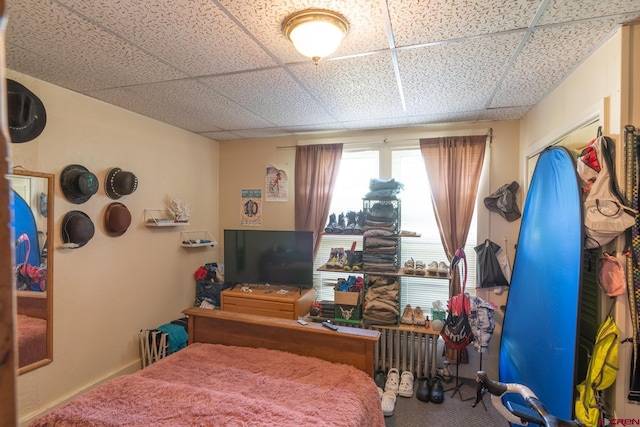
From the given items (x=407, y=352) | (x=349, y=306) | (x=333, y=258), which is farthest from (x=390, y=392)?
(x=333, y=258)

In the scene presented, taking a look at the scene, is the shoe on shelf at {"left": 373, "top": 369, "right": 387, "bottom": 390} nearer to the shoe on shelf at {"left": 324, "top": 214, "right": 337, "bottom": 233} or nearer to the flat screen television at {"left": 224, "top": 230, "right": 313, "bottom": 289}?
the flat screen television at {"left": 224, "top": 230, "right": 313, "bottom": 289}

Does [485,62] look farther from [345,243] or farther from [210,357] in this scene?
[210,357]

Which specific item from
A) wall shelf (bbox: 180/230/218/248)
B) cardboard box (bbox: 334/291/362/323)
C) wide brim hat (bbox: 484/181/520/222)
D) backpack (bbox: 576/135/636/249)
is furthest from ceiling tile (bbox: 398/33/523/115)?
wall shelf (bbox: 180/230/218/248)

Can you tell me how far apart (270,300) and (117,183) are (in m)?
1.75

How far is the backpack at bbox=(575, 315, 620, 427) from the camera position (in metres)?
1.36

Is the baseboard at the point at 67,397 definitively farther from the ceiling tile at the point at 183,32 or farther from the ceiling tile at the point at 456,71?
the ceiling tile at the point at 456,71

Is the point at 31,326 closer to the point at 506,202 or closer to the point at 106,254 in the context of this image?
the point at 106,254

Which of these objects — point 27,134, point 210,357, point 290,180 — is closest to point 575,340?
point 210,357

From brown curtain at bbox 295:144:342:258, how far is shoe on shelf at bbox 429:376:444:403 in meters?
1.68

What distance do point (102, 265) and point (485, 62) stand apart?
3200 mm

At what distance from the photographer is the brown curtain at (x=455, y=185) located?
2.90 m

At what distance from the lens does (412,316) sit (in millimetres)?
2943

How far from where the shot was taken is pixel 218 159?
393 centimetres

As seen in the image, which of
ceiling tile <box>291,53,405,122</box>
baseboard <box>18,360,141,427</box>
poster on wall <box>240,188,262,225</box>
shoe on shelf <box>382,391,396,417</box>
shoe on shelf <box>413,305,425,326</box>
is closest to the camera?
ceiling tile <box>291,53,405,122</box>
